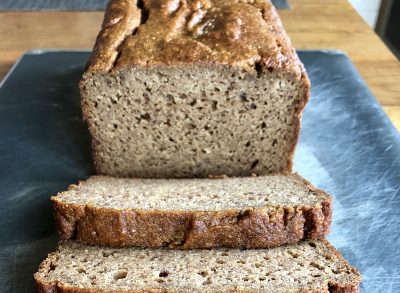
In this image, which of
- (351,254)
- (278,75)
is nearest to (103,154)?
(278,75)

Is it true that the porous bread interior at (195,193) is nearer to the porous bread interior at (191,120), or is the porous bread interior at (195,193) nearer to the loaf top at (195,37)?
the porous bread interior at (191,120)

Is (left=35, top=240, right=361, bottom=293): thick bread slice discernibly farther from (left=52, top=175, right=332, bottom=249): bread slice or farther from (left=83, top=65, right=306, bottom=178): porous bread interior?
(left=83, top=65, right=306, bottom=178): porous bread interior

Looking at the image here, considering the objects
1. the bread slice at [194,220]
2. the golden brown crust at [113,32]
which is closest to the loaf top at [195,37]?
the golden brown crust at [113,32]

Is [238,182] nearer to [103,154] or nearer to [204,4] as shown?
[103,154]

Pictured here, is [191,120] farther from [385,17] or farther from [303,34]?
[385,17]

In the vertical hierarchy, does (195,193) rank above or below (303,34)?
below

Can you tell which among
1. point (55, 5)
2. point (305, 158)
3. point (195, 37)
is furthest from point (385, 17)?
point (195, 37)
